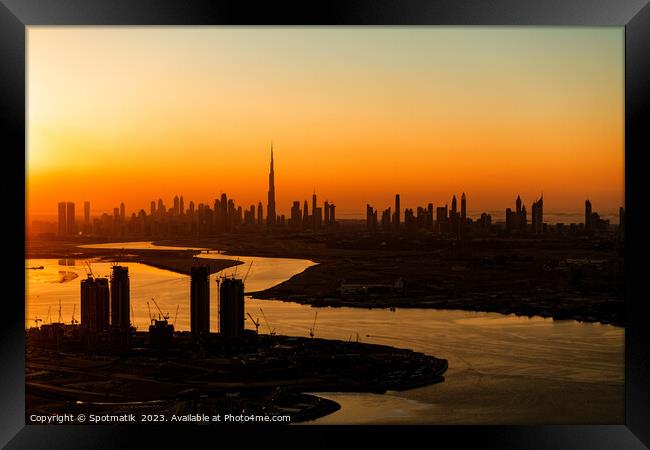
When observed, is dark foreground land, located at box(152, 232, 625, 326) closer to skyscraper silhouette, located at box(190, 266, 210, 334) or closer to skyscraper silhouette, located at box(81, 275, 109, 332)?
skyscraper silhouette, located at box(190, 266, 210, 334)

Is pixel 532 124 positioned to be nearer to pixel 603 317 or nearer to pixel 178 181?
pixel 603 317

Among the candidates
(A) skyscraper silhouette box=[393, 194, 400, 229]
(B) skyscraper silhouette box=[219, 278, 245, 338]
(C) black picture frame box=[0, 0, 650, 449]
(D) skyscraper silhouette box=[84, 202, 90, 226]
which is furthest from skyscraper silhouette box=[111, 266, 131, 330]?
(A) skyscraper silhouette box=[393, 194, 400, 229]

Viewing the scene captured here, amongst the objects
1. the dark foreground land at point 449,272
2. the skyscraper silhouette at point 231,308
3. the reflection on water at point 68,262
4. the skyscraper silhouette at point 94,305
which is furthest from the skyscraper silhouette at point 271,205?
the reflection on water at point 68,262

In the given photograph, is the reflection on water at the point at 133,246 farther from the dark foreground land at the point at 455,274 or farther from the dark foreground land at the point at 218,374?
the dark foreground land at the point at 218,374

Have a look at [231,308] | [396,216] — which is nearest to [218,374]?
[231,308]

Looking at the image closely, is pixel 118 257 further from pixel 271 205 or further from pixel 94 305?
pixel 271 205

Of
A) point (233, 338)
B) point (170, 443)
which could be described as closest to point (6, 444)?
point (170, 443)
